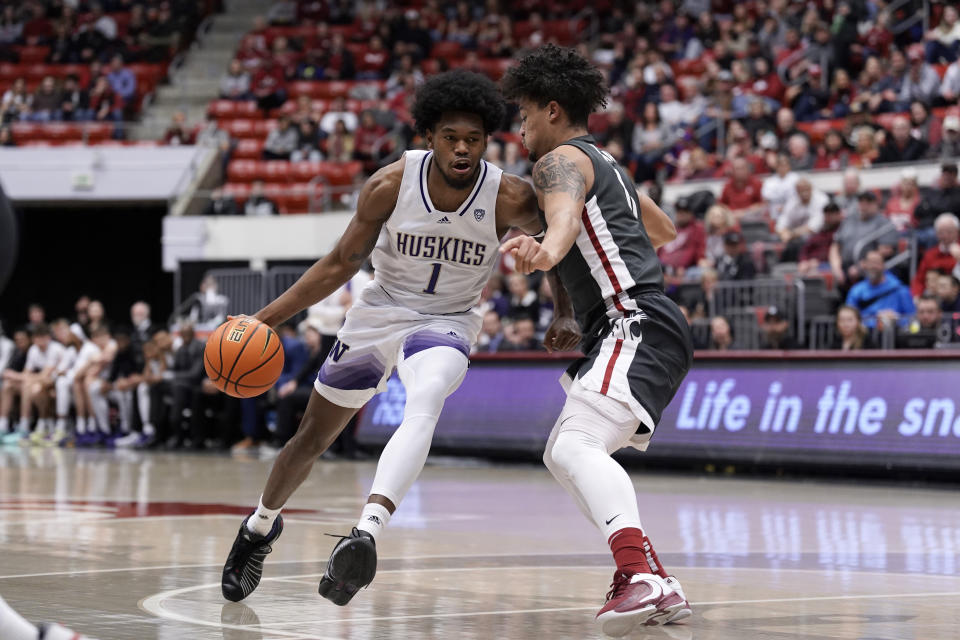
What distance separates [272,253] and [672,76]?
→ 24.3 ft

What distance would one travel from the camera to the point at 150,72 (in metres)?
29.8

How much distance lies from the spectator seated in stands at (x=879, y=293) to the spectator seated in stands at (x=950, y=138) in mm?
2988

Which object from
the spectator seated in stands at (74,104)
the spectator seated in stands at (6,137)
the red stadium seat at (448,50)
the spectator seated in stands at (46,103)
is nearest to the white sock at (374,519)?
the red stadium seat at (448,50)

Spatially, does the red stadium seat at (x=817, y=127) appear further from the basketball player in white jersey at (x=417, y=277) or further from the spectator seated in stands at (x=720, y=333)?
the basketball player in white jersey at (x=417, y=277)

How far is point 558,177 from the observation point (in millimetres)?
5438

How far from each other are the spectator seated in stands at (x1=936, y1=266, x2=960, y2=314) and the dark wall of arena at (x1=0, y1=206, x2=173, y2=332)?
19.1 metres

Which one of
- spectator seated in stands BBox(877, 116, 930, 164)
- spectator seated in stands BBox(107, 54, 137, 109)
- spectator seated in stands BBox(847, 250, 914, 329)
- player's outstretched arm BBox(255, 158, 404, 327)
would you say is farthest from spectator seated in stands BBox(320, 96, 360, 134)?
player's outstretched arm BBox(255, 158, 404, 327)

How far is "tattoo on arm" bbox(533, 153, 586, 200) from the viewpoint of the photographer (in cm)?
541

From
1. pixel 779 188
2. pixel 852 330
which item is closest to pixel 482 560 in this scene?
pixel 852 330

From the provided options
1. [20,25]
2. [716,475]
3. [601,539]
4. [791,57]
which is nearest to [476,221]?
[601,539]

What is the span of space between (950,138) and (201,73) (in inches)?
700

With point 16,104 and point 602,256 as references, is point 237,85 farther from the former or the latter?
point 602,256

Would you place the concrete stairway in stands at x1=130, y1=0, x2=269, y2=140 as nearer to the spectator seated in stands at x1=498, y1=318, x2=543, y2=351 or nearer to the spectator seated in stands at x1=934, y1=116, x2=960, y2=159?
the spectator seated in stands at x1=498, y1=318, x2=543, y2=351

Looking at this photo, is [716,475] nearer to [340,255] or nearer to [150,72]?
[340,255]
